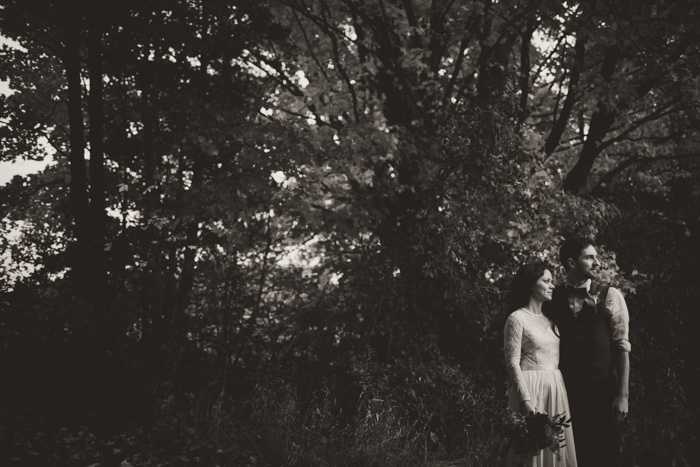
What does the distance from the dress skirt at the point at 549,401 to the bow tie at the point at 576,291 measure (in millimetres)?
534

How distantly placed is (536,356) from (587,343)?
335mm

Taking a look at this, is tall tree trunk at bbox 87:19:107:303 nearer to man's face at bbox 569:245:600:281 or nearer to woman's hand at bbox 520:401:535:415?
woman's hand at bbox 520:401:535:415

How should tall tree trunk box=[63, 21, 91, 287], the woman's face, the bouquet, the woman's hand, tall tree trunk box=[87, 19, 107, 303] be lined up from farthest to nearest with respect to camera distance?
tall tree trunk box=[63, 21, 91, 287], tall tree trunk box=[87, 19, 107, 303], the woman's face, the woman's hand, the bouquet

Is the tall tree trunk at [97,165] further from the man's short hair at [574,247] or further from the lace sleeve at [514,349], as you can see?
the man's short hair at [574,247]

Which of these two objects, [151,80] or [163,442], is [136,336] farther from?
[151,80]

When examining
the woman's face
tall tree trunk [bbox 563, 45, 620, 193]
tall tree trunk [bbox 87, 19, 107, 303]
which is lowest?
the woman's face

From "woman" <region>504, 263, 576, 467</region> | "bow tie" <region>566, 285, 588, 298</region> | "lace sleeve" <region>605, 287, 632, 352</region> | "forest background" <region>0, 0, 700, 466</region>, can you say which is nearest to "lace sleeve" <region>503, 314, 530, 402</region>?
"woman" <region>504, 263, 576, 467</region>

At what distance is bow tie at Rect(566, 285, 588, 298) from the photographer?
12.9ft

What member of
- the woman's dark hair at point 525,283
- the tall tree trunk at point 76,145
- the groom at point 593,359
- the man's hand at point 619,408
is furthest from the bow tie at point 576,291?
the tall tree trunk at point 76,145

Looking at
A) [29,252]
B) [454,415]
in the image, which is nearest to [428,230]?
[454,415]

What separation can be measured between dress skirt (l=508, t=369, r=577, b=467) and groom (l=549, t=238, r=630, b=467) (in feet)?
0.32

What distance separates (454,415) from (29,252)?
4940 millimetres

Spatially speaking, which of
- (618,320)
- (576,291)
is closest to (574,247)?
(576,291)

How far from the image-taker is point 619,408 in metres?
3.61
